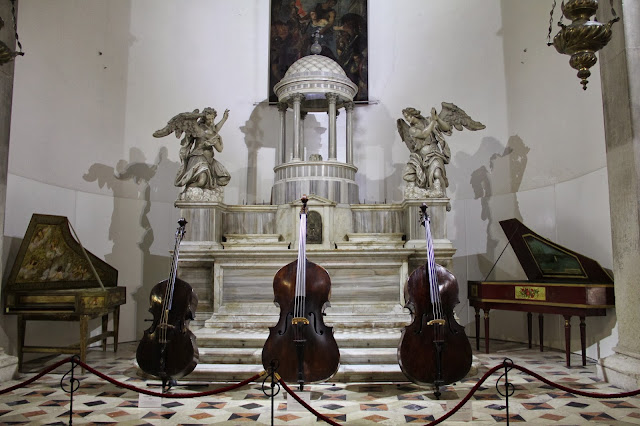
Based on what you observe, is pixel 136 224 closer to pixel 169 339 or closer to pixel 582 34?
pixel 169 339

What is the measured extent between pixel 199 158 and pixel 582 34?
4908 mm

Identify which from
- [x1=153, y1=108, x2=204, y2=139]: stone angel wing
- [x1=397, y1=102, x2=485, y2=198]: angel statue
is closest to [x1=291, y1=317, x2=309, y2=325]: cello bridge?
[x1=397, y1=102, x2=485, y2=198]: angel statue

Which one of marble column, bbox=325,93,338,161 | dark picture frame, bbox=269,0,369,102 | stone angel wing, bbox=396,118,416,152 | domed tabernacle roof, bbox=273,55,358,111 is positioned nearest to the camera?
stone angel wing, bbox=396,118,416,152

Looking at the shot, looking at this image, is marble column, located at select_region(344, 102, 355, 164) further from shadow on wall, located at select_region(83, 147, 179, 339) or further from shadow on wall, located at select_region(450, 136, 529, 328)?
shadow on wall, located at select_region(83, 147, 179, 339)

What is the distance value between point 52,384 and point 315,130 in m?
5.70

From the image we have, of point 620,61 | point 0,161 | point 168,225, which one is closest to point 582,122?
point 620,61

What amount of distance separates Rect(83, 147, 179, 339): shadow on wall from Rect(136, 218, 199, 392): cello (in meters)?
3.98

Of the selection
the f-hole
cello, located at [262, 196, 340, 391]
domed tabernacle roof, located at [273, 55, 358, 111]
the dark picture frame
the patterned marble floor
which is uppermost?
the dark picture frame

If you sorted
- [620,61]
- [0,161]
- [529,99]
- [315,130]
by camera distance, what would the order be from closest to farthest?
[620,61] → [0,161] → [529,99] → [315,130]

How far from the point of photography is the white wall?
24.0 ft

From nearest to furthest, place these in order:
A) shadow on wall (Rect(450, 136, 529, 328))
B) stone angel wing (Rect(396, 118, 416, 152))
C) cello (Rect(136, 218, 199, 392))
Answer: cello (Rect(136, 218, 199, 392))
stone angel wing (Rect(396, 118, 416, 152))
shadow on wall (Rect(450, 136, 529, 328))

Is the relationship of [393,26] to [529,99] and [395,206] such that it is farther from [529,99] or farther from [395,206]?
[395,206]

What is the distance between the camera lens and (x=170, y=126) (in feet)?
24.2

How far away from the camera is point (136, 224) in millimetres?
8625
